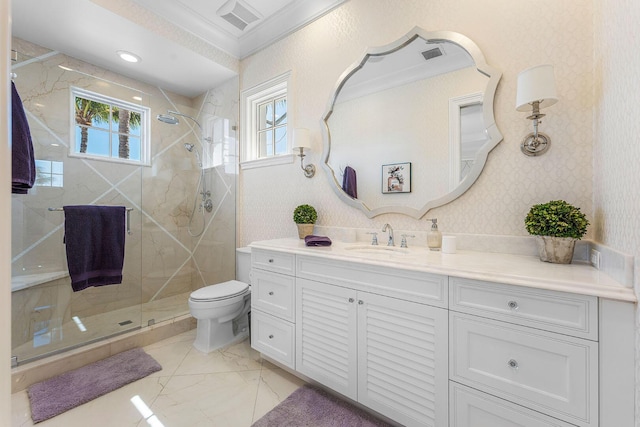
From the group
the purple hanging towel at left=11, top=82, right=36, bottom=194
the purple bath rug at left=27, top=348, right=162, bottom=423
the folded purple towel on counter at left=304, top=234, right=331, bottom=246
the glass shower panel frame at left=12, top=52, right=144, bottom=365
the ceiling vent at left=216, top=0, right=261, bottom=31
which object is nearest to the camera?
the purple hanging towel at left=11, top=82, right=36, bottom=194

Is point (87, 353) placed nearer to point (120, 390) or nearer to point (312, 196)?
point (120, 390)

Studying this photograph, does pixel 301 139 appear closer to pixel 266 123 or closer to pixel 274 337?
pixel 266 123

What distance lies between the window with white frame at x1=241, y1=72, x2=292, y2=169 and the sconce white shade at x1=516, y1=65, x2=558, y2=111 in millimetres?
1725

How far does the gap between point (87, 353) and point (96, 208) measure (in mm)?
1071

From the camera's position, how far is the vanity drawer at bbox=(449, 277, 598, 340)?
3.18 ft

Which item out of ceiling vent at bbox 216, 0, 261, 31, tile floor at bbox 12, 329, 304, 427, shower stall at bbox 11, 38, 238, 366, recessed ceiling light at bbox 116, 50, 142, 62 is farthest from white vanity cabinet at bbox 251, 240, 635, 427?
recessed ceiling light at bbox 116, 50, 142, 62

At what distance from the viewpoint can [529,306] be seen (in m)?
1.06

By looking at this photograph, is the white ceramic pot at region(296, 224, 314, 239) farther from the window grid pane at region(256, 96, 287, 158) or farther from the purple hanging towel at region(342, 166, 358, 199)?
the window grid pane at region(256, 96, 287, 158)

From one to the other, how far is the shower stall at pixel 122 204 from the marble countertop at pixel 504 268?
5.67 feet

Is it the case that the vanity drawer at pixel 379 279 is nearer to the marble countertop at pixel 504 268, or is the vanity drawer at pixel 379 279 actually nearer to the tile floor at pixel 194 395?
the marble countertop at pixel 504 268

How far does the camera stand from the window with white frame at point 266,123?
2674 millimetres

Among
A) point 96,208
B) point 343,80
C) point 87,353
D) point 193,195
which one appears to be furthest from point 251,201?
point 87,353

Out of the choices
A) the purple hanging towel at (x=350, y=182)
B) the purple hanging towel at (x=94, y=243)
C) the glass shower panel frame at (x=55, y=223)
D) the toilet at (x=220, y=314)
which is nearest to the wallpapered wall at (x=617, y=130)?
the purple hanging towel at (x=350, y=182)

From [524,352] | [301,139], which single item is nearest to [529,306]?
[524,352]
